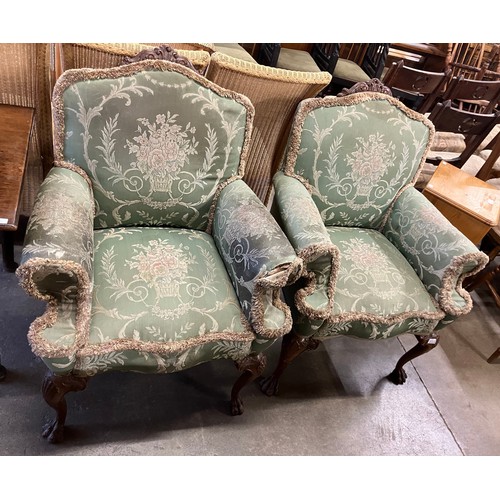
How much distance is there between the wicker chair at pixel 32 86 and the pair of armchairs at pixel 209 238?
33cm

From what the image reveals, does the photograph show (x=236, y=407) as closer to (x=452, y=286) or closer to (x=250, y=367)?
(x=250, y=367)

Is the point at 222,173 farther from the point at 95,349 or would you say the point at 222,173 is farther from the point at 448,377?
the point at 448,377

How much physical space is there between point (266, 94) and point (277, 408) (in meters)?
1.15

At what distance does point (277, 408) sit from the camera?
5.09 ft

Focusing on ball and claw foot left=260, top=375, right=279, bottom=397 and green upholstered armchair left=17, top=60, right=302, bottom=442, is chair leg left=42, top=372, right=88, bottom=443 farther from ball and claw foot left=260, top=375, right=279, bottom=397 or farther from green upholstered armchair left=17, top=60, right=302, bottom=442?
ball and claw foot left=260, top=375, right=279, bottom=397

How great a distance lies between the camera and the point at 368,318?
Result: 1363 mm

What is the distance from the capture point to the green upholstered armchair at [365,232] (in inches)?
52.9

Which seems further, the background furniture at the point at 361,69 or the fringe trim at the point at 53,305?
the background furniture at the point at 361,69

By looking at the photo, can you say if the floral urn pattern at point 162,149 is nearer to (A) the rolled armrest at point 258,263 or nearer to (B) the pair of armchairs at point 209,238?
(B) the pair of armchairs at point 209,238

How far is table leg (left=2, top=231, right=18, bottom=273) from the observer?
1626 mm

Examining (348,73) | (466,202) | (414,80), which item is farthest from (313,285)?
(348,73)

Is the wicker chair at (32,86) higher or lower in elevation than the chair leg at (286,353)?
higher

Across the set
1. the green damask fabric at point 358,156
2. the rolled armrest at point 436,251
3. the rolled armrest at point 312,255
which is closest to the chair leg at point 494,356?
the rolled armrest at point 436,251

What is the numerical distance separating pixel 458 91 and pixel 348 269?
4.96 feet
